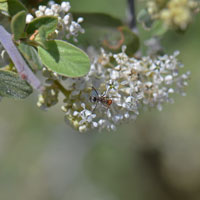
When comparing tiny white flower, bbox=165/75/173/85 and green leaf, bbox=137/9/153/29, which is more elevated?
green leaf, bbox=137/9/153/29

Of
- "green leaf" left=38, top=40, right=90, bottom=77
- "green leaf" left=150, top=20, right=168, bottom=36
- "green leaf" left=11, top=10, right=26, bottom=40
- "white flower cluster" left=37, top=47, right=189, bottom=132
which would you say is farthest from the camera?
"green leaf" left=150, top=20, right=168, bottom=36

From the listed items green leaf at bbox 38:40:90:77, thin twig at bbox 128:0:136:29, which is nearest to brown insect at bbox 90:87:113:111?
green leaf at bbox 38:40:90:77

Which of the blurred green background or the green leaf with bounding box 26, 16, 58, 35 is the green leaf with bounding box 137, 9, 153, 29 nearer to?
the green leaf with bounding box 26, 16, 58, 35

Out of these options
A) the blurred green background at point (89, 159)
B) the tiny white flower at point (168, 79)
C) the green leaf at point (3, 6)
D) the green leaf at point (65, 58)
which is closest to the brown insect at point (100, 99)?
the green leaf at point (65, 58)

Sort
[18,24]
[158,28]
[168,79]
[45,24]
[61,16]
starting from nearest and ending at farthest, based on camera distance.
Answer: [18,24]
[45,24]
[61,16]
[168,79]
[158,28]

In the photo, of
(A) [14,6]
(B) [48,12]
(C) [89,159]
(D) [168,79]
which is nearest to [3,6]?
(A) [14,6]

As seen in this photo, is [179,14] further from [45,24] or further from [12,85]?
[12,85]
